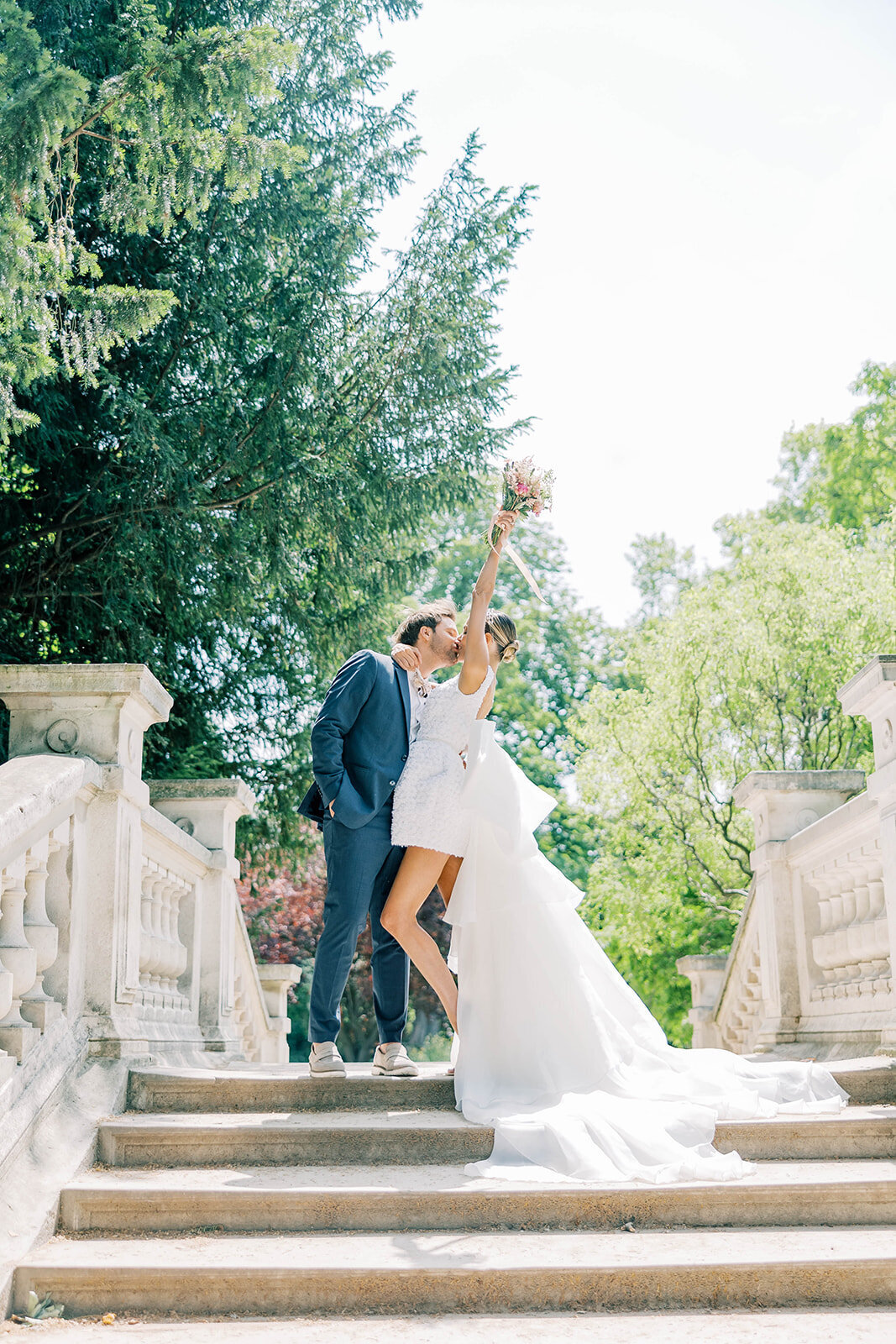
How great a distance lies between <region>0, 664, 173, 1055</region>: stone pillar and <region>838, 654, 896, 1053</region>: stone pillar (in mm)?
2860

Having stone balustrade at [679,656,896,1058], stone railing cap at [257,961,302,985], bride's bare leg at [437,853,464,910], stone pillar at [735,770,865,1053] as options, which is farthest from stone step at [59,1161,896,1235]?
stone railing cap at [257,961,302,985]

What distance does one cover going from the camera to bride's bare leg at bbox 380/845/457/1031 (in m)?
4.69

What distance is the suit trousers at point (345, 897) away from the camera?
455 cm

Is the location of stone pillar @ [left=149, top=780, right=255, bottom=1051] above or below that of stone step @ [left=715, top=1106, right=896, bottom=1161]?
above

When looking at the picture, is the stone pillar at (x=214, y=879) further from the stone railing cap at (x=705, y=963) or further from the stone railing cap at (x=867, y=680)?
the stone railing cap at (x=705, y=963)

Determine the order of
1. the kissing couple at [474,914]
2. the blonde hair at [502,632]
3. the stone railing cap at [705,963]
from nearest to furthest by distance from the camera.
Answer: the kissing couple at [474,914], the blonde hair at [502,632], the stone railing cap at [705,963]

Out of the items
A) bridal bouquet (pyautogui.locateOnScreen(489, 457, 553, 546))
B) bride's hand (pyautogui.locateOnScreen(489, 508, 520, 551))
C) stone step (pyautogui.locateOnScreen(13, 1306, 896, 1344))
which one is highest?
bridal bouquet (pyautogui.locateOnScreen(489, 457, 553, 546))

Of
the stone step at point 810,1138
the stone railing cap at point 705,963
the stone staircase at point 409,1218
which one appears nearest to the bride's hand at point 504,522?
the stone staircase at point 409,1218

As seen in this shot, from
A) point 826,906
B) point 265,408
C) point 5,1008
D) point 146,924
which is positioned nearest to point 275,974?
point 146,924

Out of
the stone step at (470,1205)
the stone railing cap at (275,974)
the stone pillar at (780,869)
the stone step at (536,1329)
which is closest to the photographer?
the stone step at (536,1329)

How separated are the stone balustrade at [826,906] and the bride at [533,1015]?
944 millimetres

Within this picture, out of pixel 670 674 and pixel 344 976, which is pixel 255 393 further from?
pixel 670 674

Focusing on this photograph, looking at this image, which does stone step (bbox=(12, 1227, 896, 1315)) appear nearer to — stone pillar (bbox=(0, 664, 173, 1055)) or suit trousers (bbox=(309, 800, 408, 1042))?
stone pillar (bbox=(0, 664, 173, 1055))

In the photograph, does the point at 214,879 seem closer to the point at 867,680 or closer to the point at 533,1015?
the point at 533,1015
